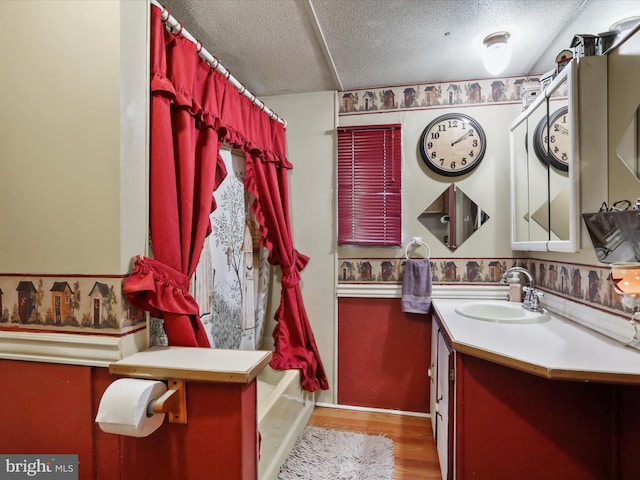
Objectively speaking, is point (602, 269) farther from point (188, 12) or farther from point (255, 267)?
point (188, 12)

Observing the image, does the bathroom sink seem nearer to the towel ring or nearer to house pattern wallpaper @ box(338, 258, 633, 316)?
house pattern wallpaper @ box(338, 258, 633, 316)

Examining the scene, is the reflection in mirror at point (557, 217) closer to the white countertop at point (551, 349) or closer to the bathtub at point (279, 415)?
the white countertop at point (551, 349)

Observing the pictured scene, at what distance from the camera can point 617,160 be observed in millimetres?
1367

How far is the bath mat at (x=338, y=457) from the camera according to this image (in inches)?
69.4

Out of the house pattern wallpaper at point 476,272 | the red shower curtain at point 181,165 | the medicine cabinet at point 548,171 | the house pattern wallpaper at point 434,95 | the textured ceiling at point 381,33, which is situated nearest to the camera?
the red shower curtain at point 181,165

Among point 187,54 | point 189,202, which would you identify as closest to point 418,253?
point 189,202

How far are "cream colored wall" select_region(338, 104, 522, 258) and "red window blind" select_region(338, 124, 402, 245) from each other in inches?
2.9

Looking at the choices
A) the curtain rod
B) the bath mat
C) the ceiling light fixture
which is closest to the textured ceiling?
the ceiling light fixture

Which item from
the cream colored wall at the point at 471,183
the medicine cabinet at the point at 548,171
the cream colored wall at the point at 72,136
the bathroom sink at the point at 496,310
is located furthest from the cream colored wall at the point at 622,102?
→ the cream colored wall at the point at 72,136

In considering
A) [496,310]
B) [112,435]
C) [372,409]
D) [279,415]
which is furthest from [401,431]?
[112,435]

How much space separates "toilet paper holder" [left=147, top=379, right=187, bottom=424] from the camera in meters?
1.01

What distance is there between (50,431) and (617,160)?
234cm

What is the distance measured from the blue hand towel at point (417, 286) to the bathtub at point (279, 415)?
0.87 meters

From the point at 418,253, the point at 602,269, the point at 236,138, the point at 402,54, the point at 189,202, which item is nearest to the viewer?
the point at 189,202
